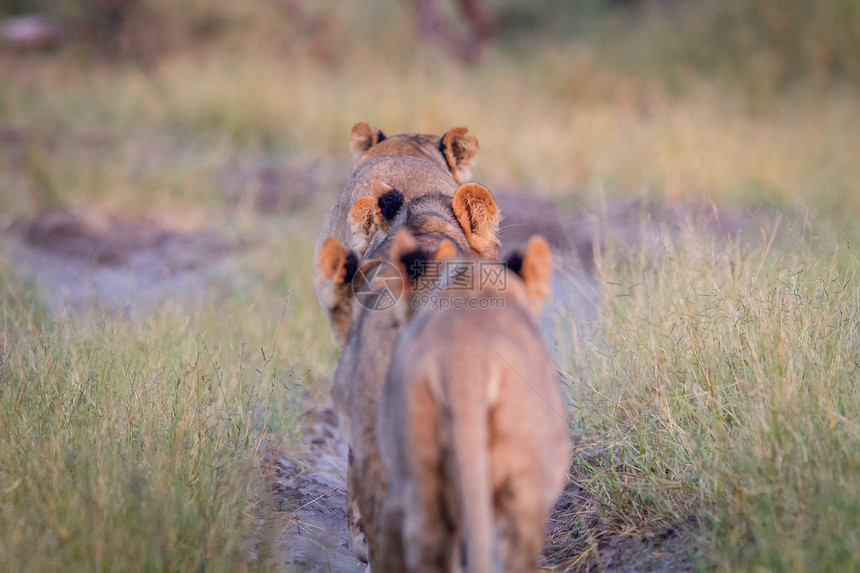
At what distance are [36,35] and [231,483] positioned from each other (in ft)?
51.2

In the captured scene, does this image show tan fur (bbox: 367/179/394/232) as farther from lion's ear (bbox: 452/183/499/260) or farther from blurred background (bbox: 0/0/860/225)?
blurred background (bbox: 0/0/860/225)

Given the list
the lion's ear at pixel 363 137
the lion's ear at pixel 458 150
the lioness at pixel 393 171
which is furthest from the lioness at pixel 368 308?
the lion's ear at pixel 363 137

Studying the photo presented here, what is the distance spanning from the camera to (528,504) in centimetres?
242

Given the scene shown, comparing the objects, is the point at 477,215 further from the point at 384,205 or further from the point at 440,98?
the point at 440,98

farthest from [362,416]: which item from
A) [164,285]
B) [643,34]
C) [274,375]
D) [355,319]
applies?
[643,34]

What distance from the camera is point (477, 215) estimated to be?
3.74 m

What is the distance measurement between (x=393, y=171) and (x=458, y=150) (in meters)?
0.67

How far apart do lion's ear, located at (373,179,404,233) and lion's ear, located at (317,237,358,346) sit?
503 millimetres

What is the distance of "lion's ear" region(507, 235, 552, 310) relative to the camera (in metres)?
2.82

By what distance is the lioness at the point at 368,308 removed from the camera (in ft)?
9.48

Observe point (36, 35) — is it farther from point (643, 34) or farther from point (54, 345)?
point (54, 345)

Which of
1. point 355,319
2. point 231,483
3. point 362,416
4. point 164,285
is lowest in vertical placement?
point 164,285

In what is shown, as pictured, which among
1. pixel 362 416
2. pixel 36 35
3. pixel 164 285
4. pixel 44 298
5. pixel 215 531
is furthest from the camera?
pixel 36 35

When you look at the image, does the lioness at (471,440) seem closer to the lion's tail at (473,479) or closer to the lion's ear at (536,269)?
the lion's tail at (473,479)
